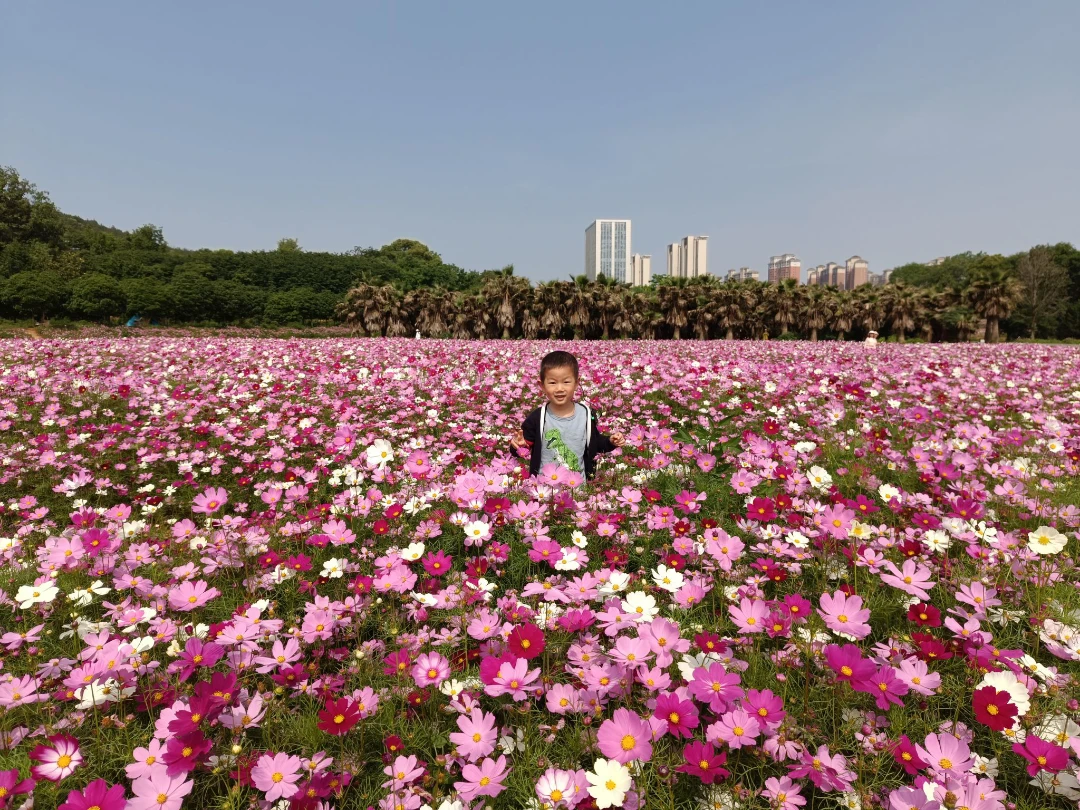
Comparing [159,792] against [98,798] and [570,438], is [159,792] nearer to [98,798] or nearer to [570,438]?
[98,798]

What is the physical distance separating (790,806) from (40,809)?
187cm

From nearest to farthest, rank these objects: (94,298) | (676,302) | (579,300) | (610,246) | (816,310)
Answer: (579,300), (676,302), (816,310), (94,298), (610,246)

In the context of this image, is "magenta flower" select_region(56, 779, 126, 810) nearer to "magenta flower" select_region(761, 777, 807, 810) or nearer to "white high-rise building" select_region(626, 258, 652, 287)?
"magenta flower" select_region(761, 777, 807, 810)

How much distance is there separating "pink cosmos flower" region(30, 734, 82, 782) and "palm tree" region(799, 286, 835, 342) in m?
46.1

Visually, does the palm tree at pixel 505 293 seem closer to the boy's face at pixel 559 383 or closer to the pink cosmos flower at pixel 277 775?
the boy's face at pixel 559 383

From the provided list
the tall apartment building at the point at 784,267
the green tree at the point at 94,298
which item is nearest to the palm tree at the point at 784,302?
the green tree at the point at 94,298

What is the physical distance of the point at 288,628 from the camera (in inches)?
80.1

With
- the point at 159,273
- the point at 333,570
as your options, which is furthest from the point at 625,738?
the point at 159,273

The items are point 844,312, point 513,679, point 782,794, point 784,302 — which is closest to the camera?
point 782,794

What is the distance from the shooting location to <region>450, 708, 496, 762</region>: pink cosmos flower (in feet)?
4.41

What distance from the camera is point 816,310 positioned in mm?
41438

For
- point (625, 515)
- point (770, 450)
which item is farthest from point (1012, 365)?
point (625, 515)

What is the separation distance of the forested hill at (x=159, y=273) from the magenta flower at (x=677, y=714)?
128 feet

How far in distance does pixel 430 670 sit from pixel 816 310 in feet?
152
